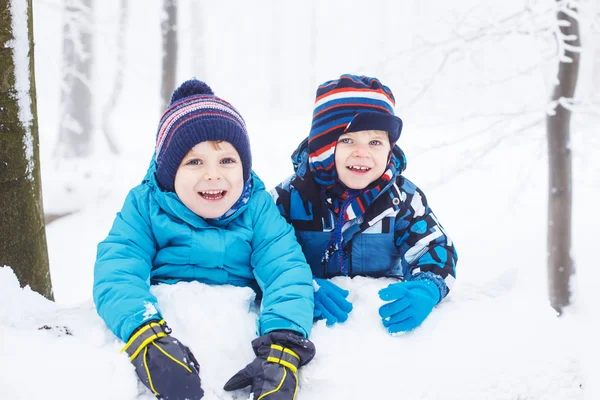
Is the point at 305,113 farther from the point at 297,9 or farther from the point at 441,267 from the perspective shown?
the point at 441,267

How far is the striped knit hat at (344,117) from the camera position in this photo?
2486 millimetres

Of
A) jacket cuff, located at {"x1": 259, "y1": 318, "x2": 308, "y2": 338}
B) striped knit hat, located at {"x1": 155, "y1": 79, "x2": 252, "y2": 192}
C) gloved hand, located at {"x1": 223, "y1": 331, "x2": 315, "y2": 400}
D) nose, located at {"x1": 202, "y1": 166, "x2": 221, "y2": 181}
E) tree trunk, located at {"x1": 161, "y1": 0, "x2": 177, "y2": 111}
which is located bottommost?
gloved hand, located at {"x1": 223, "y1": 331, "x2": 315, "y2": 400}

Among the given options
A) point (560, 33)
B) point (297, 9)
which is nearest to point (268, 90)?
point (297, 9)

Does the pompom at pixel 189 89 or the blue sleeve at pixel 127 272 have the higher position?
the pompom at pixel 189 89

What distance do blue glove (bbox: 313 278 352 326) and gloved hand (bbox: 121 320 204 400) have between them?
0.63 m

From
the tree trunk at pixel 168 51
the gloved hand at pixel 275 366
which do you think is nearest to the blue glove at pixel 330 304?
the gloved hand at pixel 275 366

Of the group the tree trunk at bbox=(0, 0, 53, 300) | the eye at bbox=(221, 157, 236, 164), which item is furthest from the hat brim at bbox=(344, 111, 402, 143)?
the tree trunk at bbox=(0, 0, 53, 300)

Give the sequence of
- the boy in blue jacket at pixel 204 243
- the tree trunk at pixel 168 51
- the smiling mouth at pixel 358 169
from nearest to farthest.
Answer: the boy in blue jacket at pixel 204 243, the smiling mouth at pixel 358 169, the tree trunk at pixel 168 51

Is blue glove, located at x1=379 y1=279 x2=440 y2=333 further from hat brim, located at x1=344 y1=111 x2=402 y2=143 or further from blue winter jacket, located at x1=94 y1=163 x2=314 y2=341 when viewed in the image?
hat brim, located at x1=344 y1=111 x2=402 y2=143

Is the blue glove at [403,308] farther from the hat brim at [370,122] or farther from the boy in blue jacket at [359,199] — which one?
the hat brim at [370,122]

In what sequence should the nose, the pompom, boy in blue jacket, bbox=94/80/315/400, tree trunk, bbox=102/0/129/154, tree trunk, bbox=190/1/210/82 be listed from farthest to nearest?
tree trunk, bbox=190/1/210/82
tree trunk, bbox=102/0/129/154
the pompom
the nose
boy in blue jacket, bbox=94/80/315/400

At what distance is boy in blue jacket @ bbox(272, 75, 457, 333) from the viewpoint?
8.13ft

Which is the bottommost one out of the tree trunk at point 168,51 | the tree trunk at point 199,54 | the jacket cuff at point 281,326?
the jacket cuff at point 281,326

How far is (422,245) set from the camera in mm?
2508
